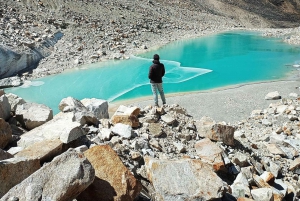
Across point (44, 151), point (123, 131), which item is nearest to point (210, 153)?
point (123, 131)

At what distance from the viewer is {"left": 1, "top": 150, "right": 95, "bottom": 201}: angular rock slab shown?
7.72ft

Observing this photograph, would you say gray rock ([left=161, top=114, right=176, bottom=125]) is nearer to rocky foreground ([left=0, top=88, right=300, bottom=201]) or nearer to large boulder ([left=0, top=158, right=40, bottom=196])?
rocky foreground ([left=0, top=88, right=300, bottom=201])

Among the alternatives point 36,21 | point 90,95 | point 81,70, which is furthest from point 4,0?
point 90,95

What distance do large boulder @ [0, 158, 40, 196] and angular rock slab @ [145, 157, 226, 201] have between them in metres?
1.47

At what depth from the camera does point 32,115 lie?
494 cm

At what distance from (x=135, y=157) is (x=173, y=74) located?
1195cm

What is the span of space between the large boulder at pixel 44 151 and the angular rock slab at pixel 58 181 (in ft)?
2.41

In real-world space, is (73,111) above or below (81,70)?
above

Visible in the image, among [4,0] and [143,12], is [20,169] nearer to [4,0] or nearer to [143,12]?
[4,0]

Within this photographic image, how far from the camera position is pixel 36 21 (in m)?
21.1

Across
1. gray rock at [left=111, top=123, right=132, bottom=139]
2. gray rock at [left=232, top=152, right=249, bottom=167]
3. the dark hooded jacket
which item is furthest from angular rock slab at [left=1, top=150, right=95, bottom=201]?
the dark hooded jacket

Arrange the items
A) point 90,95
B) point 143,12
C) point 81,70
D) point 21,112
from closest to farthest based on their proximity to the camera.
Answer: point 21,112, point 90,95, point 81,70, point 143,12

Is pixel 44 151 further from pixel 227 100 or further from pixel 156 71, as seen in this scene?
pixel 227 100

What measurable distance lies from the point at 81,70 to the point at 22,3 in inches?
457
